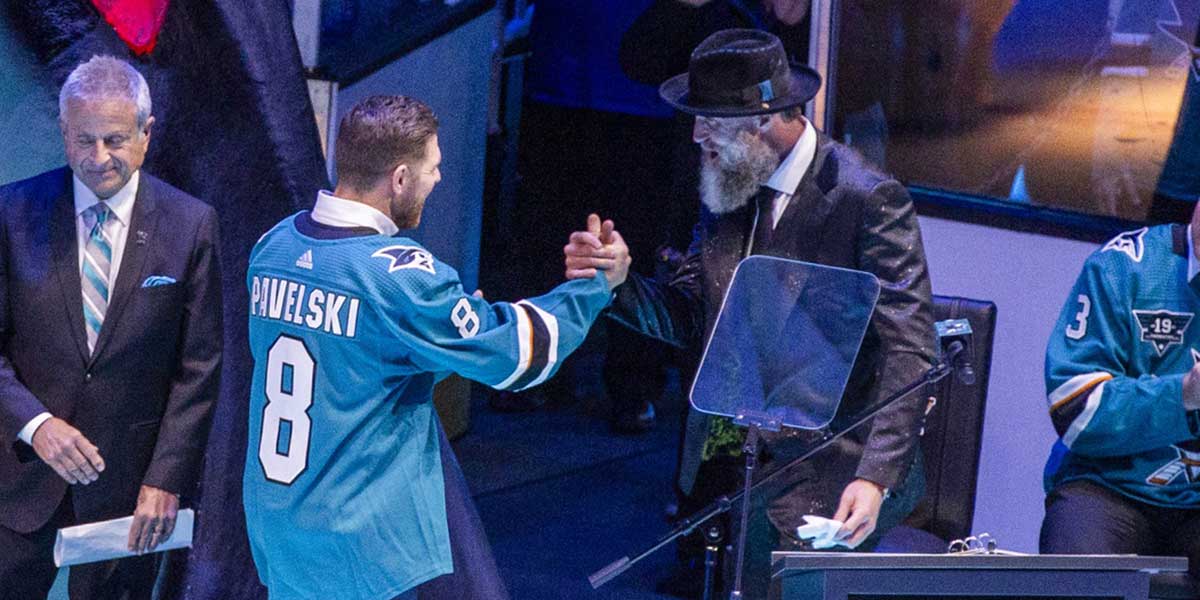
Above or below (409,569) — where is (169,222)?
above

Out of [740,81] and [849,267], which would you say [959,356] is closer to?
[849,267]

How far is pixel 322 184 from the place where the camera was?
15.0 feet

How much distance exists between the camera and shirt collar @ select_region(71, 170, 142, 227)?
3.73m

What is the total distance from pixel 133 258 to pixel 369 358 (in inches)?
38.1

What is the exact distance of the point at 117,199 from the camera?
3.76 metres

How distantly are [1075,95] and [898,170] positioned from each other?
628 millimetres

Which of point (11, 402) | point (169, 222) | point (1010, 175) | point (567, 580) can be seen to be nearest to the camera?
point (11, 402)

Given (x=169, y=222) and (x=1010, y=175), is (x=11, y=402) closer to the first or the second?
(x=169, y=222)

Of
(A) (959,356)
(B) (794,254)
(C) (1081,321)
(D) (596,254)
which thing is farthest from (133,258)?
(C) (1081,321)

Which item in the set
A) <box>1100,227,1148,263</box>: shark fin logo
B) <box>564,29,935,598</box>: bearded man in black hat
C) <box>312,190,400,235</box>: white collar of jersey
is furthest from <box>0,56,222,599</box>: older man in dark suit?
<box>1100,227,1148,263</box>: shark fin logo

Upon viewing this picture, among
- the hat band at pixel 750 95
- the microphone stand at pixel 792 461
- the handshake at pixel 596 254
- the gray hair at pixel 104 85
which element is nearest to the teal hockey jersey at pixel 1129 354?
the microphone stand at pixel 792 461

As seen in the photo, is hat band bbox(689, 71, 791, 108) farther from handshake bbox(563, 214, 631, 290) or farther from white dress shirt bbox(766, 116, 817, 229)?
handshake bbox(563, 214, 631, 290)

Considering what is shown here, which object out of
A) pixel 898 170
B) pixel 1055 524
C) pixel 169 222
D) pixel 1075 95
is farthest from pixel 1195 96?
pixel 169 222

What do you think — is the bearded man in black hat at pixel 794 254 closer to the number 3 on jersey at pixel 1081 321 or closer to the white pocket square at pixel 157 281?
the number 3 on jersey at pixel 1081 321
